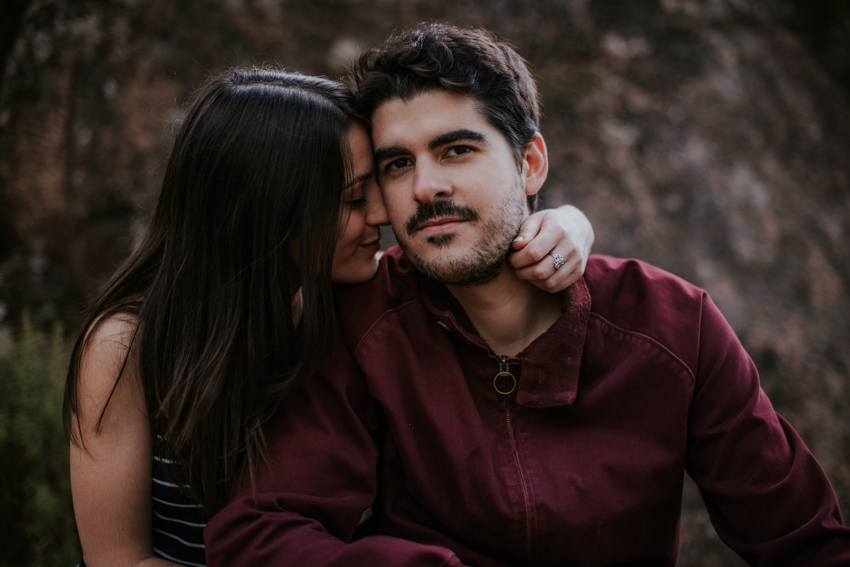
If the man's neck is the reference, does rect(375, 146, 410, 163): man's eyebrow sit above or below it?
above

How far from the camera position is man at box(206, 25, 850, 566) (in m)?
1.67

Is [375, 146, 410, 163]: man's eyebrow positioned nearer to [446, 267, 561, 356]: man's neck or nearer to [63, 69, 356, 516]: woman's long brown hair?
[63, 69, 356, 516]: woman's long brown hair

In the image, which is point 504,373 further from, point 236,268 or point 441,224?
point 236,268

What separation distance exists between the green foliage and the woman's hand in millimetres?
2137

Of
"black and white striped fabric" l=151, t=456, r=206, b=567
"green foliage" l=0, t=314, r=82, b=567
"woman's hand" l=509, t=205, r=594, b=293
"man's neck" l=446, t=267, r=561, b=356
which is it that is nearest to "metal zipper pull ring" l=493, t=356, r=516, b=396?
"man's neck" l=446, t=267, r=561, b=356

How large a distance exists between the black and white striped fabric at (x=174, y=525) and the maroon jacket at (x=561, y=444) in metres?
0.34

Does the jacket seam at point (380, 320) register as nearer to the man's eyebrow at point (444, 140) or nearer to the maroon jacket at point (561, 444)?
the maroon jacket at point (561, 444)

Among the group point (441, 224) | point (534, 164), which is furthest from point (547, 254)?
point (534, 164)

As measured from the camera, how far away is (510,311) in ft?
6.58

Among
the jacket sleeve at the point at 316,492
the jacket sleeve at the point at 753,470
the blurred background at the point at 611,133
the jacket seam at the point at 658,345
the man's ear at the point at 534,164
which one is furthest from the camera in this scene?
the blurred background at the point at 611,133

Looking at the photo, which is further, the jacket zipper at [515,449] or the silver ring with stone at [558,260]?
the silver ring with stone at [558,260]

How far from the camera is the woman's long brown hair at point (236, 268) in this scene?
1.75 metres

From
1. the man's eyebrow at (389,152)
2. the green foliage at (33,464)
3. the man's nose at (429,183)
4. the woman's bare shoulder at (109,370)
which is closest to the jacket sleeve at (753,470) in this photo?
the man's nose at (429,183)

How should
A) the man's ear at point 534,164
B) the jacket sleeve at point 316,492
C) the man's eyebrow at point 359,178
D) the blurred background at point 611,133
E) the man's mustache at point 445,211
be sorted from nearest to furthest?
the jacket sleeve at point 316,492 < the man's mustache at point 445,211 < the man's eyebrow at point 359,178 < the man's ear at point 534,164 < the blurred background at point 611,133
